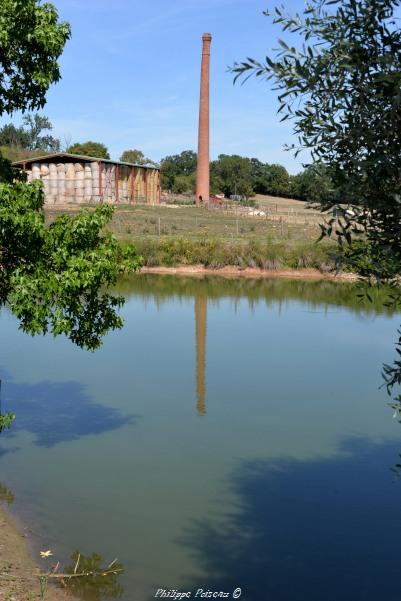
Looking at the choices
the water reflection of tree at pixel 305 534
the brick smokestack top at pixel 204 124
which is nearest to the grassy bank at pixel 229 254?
the water reflection of tree at pixel 305 534

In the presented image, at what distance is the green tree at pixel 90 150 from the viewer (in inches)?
3839

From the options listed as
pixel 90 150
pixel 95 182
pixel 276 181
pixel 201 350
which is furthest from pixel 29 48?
pixel 276 181

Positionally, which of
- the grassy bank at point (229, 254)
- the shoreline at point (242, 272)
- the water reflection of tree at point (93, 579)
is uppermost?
the grassy bank at point (229, 254)

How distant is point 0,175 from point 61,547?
212 inches

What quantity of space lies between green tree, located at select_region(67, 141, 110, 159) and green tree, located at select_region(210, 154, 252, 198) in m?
20.1

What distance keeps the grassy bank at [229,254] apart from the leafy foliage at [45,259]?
33064mm

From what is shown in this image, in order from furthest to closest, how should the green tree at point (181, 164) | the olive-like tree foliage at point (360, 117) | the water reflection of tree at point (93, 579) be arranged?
the green tree at point (181, 164)
the water reflection of tree at point (93, 579)
the olive-like tree foliage at point (360, 117)

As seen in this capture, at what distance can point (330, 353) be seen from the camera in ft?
76.9

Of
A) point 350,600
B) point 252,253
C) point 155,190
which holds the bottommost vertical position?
point 350,600

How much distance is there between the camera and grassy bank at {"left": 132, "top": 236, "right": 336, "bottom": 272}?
44469mm

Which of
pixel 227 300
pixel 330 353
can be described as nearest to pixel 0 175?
pixel 330 353

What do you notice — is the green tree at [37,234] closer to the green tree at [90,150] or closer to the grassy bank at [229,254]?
the grassy bank at [229,254]

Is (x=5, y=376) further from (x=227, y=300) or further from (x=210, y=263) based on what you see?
(x=210, y=263)

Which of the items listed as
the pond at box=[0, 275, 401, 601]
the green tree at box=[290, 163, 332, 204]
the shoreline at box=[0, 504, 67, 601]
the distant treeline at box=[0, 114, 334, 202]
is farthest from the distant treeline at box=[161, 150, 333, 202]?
the green tree at box=[290, 163, 332, 204]
